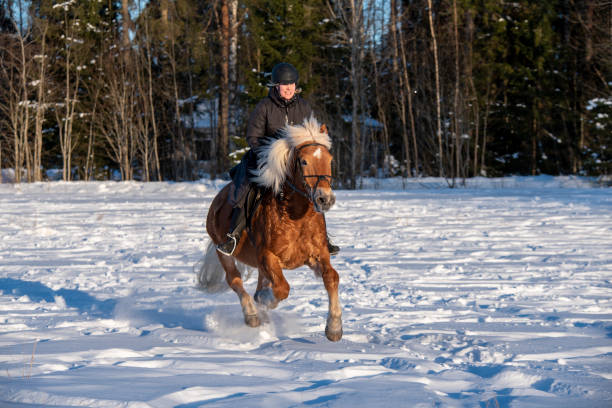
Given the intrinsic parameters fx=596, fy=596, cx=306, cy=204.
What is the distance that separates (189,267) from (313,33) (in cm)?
2198

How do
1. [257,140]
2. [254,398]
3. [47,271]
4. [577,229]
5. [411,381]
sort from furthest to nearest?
1. [577,229]
2. [47,271]
3. [257,140]
4. [411,381]
5. [254,398]

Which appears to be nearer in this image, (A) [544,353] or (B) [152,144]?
(A) [544,353]

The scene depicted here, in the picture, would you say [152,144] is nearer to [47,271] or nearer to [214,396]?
[47,271]

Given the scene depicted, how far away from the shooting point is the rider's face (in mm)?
5773

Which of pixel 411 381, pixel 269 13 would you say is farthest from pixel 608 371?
pixel 269 13

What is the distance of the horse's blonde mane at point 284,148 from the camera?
16.9 ft

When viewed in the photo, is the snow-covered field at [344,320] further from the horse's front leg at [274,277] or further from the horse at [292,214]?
the horse at [292,214]

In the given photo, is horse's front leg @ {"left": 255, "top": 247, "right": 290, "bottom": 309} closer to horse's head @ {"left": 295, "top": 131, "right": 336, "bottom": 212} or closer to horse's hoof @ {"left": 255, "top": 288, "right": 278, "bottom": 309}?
horse's hoof @ {"left": 255, "top": 288, "right": 278, "bottom": 309}

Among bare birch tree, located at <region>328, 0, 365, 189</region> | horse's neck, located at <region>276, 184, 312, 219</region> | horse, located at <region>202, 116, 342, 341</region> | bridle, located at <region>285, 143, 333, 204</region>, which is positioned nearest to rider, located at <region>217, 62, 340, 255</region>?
horse, located at <region>202, 116, 342, 341</region>

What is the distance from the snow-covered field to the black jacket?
187 cm

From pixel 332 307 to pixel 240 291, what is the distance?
1309 mm

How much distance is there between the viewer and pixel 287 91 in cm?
581

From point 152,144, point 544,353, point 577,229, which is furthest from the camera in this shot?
point 152,144

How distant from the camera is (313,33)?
28844 mm
